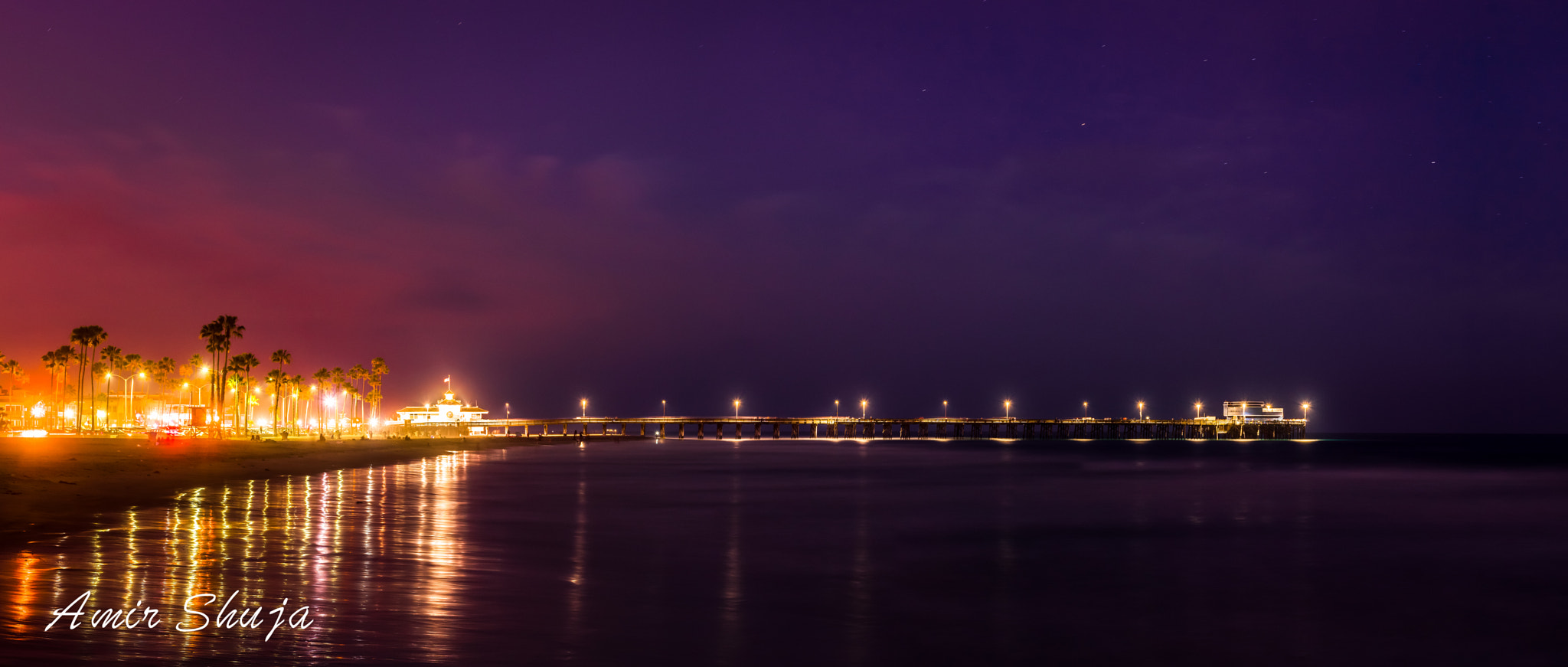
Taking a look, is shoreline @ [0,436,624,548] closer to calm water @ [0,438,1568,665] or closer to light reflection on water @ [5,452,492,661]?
light reflection on water @ [5,452,492,661]

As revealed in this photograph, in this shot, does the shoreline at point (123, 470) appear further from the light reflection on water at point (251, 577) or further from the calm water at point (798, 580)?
the calm water at point (798, 580)

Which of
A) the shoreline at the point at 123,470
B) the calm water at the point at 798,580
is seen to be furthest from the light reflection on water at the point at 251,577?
the shoreline at the point at 123,470

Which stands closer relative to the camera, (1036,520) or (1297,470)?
(1036,520)

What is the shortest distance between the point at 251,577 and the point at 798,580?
10023 millimetres

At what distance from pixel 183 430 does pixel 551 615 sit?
101 meters

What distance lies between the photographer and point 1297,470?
83625mm

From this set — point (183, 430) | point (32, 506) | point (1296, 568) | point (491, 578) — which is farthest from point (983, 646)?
point (183, 430)

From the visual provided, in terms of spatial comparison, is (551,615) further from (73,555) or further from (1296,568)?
→ (1296,568)

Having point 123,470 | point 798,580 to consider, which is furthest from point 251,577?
point 123,470

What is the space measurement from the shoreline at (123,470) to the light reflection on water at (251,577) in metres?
1.47

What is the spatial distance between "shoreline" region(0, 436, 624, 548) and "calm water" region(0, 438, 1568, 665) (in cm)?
202

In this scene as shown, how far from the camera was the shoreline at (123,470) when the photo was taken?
87.2 ft

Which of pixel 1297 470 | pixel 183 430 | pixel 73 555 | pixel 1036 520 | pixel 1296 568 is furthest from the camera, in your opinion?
pixel 183 430

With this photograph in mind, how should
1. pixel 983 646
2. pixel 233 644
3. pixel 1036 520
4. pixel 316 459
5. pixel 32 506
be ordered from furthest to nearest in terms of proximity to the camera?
pixel 316 459
pixel 1036 520
pixel 32 506
pixel 983 646
pixel 233 644
